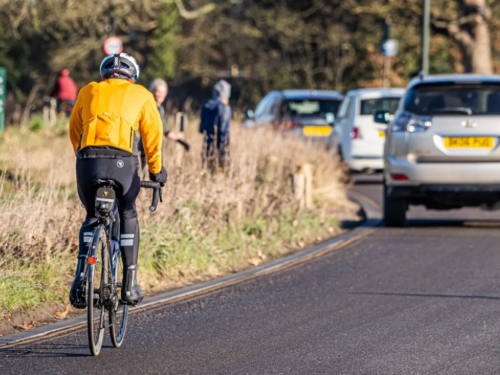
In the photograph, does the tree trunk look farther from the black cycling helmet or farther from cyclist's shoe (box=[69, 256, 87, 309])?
cyclist's shoe (box=[69, 256, 87, 309])

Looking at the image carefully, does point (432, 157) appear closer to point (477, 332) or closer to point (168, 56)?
point (477, 332)

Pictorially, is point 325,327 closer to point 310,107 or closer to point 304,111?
point 304,111

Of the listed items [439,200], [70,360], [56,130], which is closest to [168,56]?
[56,130]

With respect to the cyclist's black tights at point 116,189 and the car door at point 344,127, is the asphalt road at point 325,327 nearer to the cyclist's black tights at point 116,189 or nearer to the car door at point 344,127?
the cyclist's black tights at point 116,189

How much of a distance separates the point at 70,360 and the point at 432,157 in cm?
744

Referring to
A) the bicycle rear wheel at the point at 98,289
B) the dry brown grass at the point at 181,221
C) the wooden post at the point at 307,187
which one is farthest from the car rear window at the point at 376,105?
the bicycle rear wheel at the point at 98,289

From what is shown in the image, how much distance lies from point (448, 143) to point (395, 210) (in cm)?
122

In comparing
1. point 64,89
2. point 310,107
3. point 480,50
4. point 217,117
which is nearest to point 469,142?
point 217,117

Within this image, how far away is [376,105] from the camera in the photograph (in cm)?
2162

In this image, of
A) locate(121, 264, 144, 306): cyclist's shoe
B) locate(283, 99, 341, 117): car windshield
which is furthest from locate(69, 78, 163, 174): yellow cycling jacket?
locate(283, 99, 341, 117): car windshield

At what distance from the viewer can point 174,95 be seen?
48750 millimetres

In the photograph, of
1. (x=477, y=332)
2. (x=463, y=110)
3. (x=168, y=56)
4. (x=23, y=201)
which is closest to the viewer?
(x=477, y=332)

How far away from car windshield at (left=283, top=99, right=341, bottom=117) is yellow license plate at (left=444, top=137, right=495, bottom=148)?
28.7 ft

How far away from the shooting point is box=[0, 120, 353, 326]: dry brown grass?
875 cm
